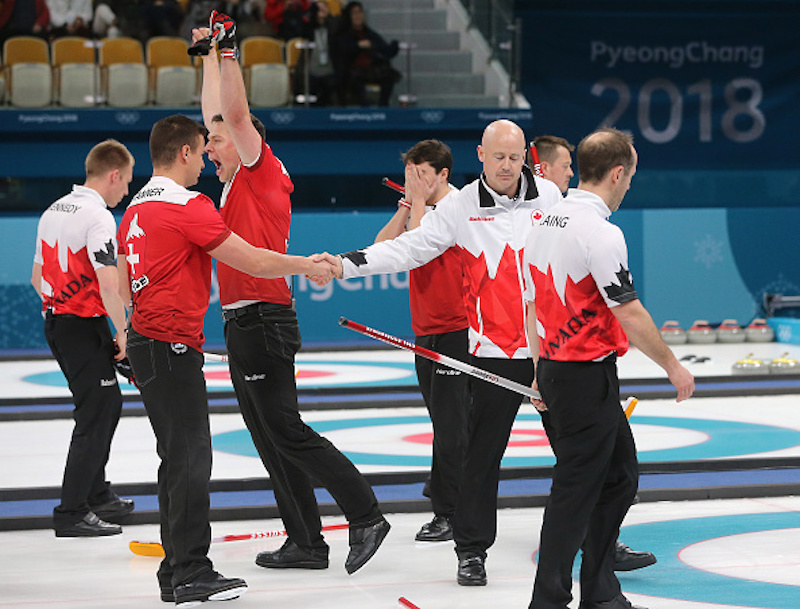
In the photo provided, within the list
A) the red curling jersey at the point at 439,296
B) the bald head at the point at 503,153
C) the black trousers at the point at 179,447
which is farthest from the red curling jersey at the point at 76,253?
the bald head at the point at 503,153

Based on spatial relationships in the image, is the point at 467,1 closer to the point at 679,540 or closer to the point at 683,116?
the point at 683,116

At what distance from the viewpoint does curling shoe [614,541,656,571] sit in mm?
5883

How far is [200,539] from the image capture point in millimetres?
5590

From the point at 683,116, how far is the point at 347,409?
12.9 m

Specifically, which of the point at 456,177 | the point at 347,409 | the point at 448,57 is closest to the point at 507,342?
the point at 347,409

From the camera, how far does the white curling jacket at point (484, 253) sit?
5.89 meters

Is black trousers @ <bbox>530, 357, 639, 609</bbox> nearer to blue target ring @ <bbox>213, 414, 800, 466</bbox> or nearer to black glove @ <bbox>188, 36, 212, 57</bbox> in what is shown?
black glove @ <bbox>188, 36, 212, 57</bbox>

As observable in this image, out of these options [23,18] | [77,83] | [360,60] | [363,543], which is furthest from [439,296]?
[23,18]

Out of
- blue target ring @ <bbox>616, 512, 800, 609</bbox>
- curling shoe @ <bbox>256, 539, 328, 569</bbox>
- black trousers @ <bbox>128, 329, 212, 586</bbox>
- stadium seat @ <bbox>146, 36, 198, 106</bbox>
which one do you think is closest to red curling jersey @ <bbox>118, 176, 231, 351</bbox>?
black trousers @ <bbox>128, 329, 212, 586</bbox>

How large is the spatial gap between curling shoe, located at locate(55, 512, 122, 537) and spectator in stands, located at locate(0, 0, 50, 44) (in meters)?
13.3

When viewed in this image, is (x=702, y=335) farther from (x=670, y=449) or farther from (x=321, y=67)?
(x=670, y=449)

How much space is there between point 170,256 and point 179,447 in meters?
0.85

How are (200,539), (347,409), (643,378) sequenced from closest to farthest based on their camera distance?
(200,539) → (347,409) → (643,378)

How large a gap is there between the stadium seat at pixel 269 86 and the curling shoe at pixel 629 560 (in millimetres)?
Result: 13503
